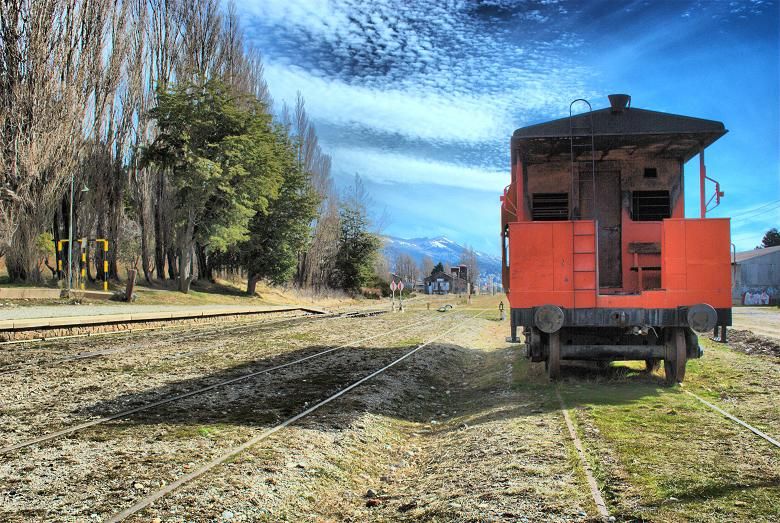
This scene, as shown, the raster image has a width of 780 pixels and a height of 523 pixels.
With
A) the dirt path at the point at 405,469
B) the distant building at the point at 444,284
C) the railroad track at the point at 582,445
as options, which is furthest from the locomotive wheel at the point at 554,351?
the distant building at the point at 444,284

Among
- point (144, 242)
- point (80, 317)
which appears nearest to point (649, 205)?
point (80, 317)

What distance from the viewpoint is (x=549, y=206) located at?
9484mm

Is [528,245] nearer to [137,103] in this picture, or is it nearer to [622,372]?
[622,372]

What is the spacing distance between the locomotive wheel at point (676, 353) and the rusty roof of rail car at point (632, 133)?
2867mm

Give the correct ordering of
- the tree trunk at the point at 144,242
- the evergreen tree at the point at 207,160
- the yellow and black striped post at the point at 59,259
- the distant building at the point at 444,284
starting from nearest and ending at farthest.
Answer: the yellow and black striped post at the point at 59,259, the evergreen tree at the point at 207,160, the tree trunk at the point at 144,242, the distant building at the point at 444,284

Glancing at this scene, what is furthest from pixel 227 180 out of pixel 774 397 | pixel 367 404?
pixel 774 397

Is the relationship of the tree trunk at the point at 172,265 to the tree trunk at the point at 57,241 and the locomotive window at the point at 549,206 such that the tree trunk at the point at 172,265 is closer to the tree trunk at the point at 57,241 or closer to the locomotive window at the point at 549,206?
the tree trunk at the point at 57,241

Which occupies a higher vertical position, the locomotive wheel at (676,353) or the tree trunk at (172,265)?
the tree trunk at (172,265)

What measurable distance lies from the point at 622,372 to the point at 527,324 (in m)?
3.01

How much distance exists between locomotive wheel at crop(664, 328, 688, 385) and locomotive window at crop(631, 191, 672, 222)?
2.03m

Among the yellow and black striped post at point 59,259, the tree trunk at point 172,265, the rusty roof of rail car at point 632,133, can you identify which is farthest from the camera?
the tree trunk at point 172,265

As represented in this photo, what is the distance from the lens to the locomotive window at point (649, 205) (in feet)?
30.0

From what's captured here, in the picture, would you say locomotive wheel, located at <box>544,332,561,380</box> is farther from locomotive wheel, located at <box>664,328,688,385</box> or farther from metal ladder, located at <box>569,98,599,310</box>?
locomotive wheel, located at <box>664,328,688,385</box>

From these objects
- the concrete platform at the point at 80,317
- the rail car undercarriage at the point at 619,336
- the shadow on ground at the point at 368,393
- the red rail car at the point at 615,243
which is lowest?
the shadow on ground at the point at 368,393
